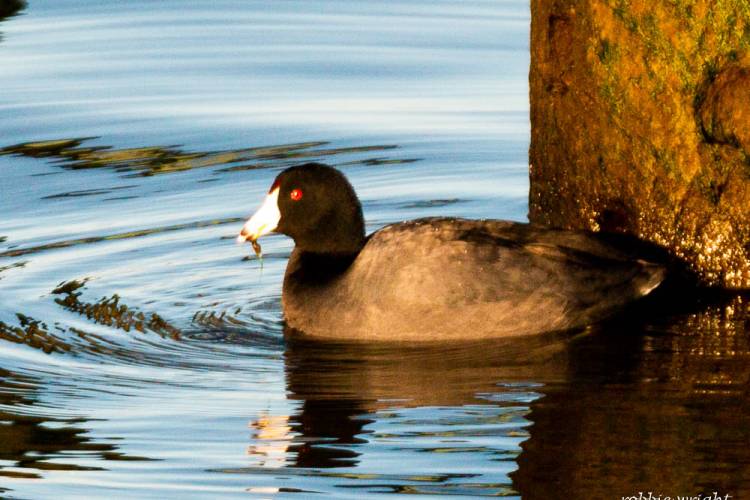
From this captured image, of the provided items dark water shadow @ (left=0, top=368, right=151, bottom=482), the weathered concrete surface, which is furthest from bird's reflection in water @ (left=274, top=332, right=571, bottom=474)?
the weathered concrete surface

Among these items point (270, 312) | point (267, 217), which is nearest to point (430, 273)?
point (267, 217)

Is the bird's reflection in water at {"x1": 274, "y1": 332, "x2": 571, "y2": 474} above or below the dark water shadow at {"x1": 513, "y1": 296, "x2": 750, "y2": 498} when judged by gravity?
below

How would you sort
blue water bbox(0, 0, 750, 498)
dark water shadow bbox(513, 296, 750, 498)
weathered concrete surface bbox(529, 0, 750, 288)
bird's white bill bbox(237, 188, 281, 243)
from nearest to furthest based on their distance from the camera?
1. dark water shadow bbox(513, 296, 750, 498)
2. blue water bbox(0, 0, 750, 498)
3. weathered concrete surface bbox(529, 0, 750, 288)
4. bird's white bill bbox(237, 188, 281, 243)

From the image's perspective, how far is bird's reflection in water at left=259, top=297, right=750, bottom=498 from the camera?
5.19 m

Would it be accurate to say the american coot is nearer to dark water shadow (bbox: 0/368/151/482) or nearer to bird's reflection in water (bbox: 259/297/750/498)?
bird's reflection in water (bbox: 259/297/750/498)

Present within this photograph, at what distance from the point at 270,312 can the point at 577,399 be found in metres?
2.02

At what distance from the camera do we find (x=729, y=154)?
7266 mm

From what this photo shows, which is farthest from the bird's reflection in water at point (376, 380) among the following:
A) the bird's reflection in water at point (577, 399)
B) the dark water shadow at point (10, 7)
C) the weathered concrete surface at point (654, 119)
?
the dark water shadow at point (10, 7)

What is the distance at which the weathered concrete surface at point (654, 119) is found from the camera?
7172mm

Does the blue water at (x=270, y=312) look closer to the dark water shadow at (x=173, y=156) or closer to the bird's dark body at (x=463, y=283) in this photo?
the dark water shadow at (x=173, y=156)

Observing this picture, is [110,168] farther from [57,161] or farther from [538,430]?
[538,430]

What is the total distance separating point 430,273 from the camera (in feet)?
22.9

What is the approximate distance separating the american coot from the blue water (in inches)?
5.8

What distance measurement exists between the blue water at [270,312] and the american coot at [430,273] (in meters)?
0.15
